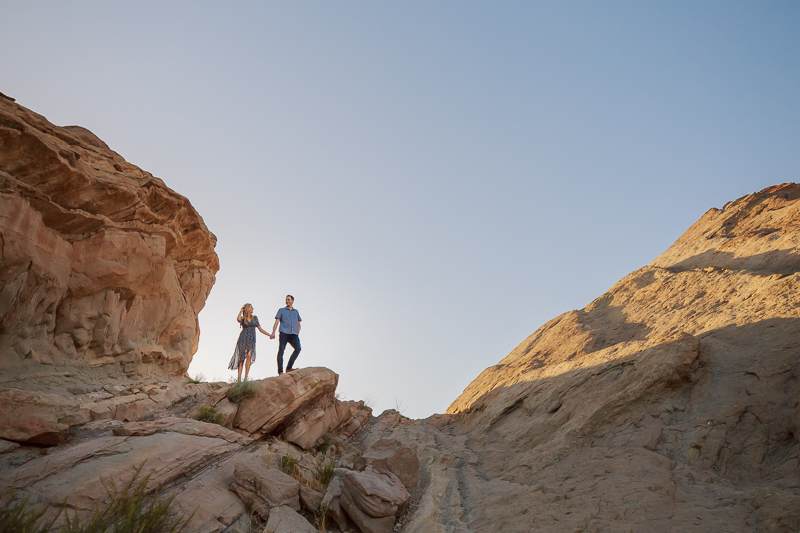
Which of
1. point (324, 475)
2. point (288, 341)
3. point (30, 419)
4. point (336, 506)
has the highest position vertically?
point (288, 341)

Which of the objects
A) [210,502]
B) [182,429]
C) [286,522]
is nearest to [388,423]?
[182,429]

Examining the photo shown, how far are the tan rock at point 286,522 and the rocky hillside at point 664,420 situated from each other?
1486 mm

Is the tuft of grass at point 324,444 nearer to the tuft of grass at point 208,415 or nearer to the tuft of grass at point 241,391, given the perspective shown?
the tuft of grass at point 241,391

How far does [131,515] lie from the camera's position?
4.75 m

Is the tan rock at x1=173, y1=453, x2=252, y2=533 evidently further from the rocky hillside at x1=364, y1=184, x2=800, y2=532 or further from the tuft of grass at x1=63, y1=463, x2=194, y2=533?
the rocky hillside at x1=364, y1=184, x2=800, y2=532

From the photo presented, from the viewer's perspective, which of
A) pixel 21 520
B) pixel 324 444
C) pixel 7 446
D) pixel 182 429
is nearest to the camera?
pixel 21 520

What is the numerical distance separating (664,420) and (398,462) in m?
4.22

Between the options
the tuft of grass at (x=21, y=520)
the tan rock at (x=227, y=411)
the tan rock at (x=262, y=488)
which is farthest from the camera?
the tan rock at (x=227, y=411)

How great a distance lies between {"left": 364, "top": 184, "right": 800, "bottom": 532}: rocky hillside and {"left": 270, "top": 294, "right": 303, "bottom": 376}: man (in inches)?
165

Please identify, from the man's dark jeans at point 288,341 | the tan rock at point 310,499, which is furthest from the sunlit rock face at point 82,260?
the tan rock at point 310,499

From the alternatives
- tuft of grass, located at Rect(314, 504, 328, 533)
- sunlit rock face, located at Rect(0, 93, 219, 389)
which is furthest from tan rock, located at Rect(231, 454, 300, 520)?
sunlit rock face, located at Rect(0, 93, 219, 389)

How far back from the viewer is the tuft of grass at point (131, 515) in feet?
15.3

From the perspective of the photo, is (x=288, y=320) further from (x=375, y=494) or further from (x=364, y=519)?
(x=364, y=519)

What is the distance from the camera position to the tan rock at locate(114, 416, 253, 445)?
684 cm
